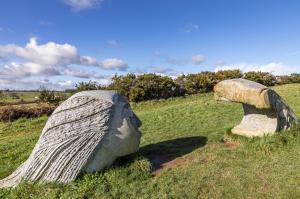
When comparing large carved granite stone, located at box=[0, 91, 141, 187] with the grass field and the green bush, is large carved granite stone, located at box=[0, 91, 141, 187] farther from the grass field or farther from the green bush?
the green bush

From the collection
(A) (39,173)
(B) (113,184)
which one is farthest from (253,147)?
(A) (39,173)

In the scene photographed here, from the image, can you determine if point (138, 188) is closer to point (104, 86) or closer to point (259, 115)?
point (259, 115)

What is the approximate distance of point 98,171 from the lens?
28.5 feet

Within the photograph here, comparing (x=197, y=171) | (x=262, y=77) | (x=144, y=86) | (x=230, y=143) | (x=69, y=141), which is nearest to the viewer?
(x=69, y=141)

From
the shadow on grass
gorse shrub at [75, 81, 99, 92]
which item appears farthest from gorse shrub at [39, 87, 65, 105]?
the shadow on grass

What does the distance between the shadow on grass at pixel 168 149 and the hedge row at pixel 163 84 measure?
1447 cm

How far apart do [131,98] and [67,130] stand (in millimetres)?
17827

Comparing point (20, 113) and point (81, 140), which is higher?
point (81, 140)

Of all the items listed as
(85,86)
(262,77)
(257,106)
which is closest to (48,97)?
(85,86)

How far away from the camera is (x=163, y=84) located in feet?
89.6

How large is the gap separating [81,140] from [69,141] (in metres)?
0.28

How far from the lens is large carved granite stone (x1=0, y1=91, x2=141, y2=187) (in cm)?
826

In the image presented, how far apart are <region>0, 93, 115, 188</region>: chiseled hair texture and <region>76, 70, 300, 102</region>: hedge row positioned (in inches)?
684

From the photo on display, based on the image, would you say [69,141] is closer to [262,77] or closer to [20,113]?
[20,113]
